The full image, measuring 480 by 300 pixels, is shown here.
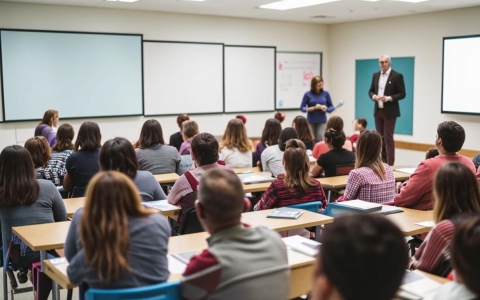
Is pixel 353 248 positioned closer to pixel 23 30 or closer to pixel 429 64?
pixel 23 30

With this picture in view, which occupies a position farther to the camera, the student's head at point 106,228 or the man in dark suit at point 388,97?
the man in dark suit at point 388,97

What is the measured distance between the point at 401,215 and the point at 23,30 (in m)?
6.39

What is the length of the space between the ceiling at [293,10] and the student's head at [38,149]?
4.29 metres

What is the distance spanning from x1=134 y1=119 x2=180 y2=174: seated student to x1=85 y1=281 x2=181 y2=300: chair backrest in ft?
10.7

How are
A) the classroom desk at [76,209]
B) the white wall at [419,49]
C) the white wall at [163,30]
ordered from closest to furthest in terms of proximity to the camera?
1. the classroom desk at [76,209]
2. the white wall at [163,30]
3. the white wall at [419,49]

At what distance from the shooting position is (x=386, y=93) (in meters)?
8.21

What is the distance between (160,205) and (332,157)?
7.47 ft

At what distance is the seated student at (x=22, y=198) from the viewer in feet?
11.4

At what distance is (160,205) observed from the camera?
3.88 metres

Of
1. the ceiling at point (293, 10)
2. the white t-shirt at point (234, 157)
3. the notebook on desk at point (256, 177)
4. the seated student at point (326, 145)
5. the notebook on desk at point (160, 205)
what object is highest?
the ceiling at point (293, 10)

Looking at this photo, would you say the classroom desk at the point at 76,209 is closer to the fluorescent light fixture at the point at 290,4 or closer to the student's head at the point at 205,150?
the student's head at the point at 205,150

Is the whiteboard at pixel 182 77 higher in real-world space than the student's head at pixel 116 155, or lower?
higher

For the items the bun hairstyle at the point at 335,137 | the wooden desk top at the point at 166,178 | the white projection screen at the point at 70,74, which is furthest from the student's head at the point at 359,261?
the white projection screen at the point at 70,74

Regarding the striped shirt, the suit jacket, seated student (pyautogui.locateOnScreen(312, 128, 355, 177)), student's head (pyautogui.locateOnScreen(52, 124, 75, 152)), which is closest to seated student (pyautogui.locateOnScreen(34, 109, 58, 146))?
student's head (pyautogui.locateOnScreen(52, 124, 75, 152))
